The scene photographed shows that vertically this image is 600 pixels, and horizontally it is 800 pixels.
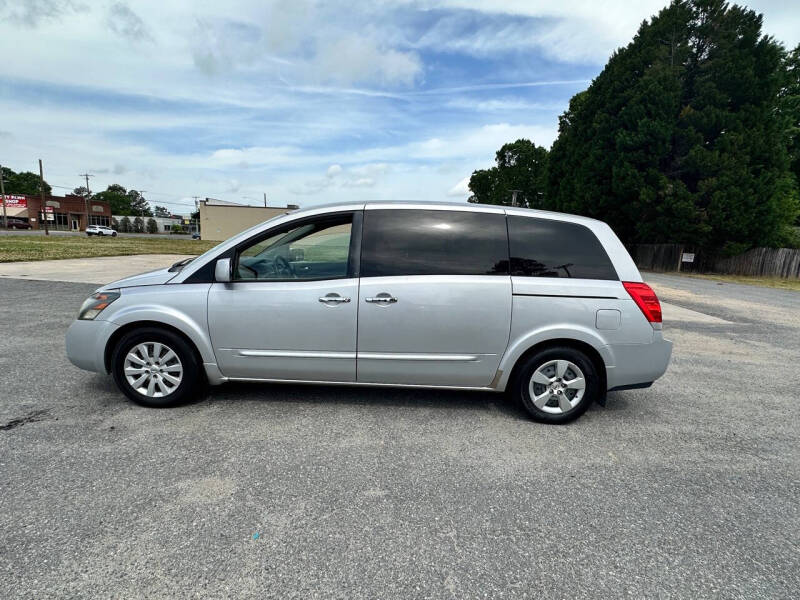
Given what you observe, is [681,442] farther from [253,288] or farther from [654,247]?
[654,247]

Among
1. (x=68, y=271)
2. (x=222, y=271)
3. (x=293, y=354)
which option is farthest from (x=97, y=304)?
(x=68, y=271)

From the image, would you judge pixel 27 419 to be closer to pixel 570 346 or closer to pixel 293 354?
pixel 293 354

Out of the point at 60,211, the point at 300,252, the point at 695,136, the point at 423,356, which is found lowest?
the point at 423,356

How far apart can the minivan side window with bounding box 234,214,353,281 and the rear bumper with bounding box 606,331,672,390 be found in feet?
7.63

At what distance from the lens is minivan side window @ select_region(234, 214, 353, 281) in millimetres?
3605

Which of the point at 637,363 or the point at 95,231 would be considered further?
the point at 95,231

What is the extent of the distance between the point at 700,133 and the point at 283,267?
2313cm

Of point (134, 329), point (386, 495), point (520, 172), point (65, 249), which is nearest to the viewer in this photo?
point (386, 495)

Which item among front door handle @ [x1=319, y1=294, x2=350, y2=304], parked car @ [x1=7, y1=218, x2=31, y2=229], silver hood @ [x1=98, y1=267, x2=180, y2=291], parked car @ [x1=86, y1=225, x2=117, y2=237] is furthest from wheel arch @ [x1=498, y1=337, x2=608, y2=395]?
parked car @ [x1=7, y1=218, x2=31, y2=229]

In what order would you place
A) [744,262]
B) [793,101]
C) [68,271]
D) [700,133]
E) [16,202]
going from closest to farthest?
1. [68,271]
2. [700,133]
3. [744,262]
4. [793,101]
5. [16,202]

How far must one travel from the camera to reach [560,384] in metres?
3.52

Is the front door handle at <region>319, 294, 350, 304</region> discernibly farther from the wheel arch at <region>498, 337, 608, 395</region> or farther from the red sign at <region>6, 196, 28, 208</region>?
the red sign at <region>6, 196, 28, 208</region>

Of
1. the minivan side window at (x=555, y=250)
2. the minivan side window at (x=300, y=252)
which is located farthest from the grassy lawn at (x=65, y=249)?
the minivan side window at (x=555, y=250)

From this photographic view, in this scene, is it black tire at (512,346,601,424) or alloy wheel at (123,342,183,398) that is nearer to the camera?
black tire at (512,346,601,424)
